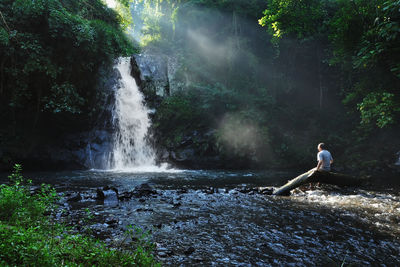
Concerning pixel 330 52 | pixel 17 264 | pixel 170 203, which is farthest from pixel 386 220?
pixel 330 52

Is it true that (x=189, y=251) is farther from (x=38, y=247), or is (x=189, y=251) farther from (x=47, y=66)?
(x=47, y=66)

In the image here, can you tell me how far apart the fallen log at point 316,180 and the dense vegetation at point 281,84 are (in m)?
5.67

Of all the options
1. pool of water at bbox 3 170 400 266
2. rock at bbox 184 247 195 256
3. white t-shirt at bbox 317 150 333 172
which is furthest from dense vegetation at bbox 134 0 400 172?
rock at bbox 184 247 195 256

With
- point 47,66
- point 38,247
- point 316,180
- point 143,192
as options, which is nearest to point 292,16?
point 316,180

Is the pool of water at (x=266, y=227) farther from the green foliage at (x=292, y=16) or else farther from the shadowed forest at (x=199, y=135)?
the green foliage at (x=292, y=16)

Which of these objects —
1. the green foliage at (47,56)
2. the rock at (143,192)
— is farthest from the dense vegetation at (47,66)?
the rock at (143,192)

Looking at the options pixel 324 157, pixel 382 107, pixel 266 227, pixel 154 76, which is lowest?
pixel 266 227

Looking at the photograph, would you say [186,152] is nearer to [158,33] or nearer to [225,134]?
[225,134]

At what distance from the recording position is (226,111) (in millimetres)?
20984

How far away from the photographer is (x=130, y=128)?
63.4 feet

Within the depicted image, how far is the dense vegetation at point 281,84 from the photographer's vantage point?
16.4m

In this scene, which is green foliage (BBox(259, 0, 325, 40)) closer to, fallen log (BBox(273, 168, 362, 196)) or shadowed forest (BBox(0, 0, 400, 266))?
shadowed forest (BBox(0, 0, 400, 266))

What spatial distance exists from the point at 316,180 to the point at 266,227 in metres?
5.07

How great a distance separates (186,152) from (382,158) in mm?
14977
